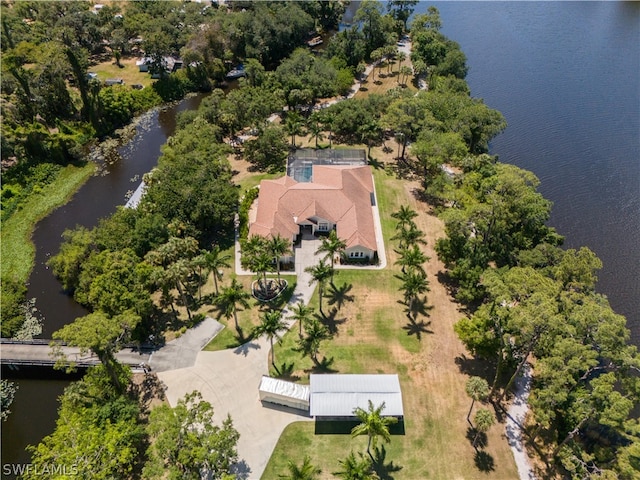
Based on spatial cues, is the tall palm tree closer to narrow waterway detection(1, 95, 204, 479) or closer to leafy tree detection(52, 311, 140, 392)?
narrow waterway detection(1, 95, 204, 479)

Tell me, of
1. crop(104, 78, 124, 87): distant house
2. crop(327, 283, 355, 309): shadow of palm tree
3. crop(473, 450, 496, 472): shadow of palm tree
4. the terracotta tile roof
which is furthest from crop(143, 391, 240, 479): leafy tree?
crop(104, 78, 124, 87): distant house

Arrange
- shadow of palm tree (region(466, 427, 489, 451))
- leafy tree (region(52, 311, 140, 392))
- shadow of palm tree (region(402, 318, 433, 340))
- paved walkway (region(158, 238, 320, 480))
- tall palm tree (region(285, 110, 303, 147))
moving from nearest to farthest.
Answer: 1. leafy tree (region(52, 311, 140, 392))
2. paved walkway (region(158, 238, 320, 480))
3. shadow of palm tree (region(466, 427, 489, 451))
4. shadow of palm tree (region(402, 318, 433, 340))
5. tall palm tree (region(285, 110, 303, 147))

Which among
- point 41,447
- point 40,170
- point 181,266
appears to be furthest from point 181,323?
point 40,170

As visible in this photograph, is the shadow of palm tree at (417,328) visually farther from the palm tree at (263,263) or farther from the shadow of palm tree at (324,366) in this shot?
the palm tree at (263,263)

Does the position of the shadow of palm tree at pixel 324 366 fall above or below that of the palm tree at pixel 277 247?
below

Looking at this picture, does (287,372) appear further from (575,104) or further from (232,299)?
(575,104)

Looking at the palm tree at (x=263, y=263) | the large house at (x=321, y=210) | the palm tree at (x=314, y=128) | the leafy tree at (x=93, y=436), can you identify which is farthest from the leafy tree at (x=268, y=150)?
the leafy tree at (x=93, y=436)

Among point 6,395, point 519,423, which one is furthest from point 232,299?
point 519,423
